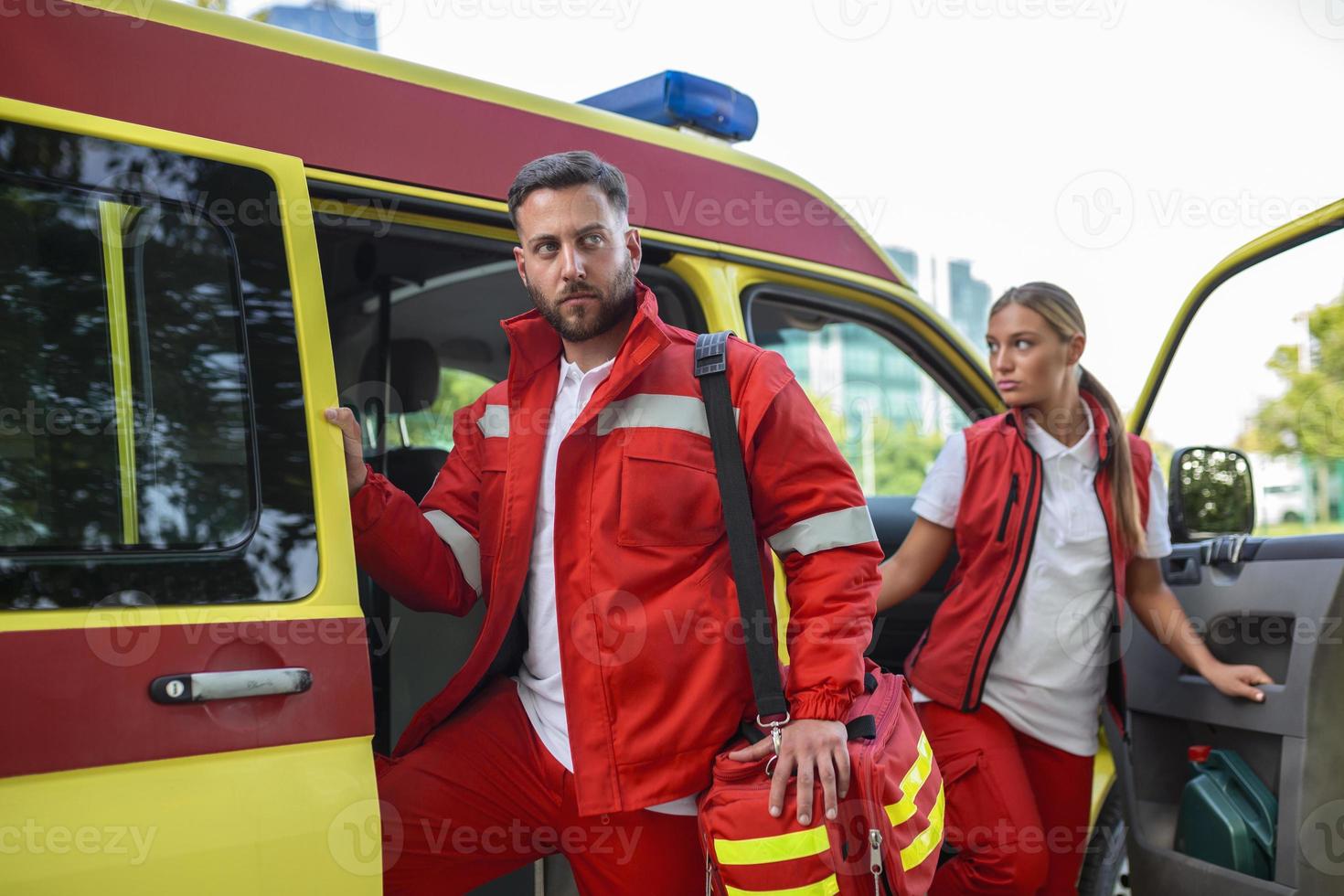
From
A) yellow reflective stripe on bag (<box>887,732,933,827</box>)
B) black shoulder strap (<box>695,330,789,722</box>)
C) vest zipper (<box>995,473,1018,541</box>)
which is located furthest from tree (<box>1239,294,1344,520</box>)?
black shoulder strap (<box>695,330,789,722</box>)

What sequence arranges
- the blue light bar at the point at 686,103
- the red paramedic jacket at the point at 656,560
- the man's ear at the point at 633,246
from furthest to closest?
the blue light bar at the point at 686,103 < the man's ear at the point at 633,246 < the red paramedic jacket at the point at 656,560

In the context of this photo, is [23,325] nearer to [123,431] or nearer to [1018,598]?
[123,431]

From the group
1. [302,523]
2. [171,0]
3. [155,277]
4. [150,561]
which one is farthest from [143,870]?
[171,0]

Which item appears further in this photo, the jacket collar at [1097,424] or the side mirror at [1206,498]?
the side mirror at [1206,498]

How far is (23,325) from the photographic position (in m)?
1.68

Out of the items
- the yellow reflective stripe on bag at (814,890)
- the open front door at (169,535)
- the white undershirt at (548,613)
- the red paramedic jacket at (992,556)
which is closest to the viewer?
the open front door at (169,535)

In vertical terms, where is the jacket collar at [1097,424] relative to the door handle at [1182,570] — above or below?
above

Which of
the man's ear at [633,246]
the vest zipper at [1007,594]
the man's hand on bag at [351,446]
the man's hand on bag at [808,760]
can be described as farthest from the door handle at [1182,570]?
the man's hand on bag at [351,446]

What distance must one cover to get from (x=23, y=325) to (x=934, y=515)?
2.06 meters

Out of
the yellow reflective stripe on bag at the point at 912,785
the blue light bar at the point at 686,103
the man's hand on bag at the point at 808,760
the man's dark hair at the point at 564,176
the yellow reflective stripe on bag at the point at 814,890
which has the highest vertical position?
the blue light bar at the point at 686,103

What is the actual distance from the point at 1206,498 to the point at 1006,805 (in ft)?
3.27

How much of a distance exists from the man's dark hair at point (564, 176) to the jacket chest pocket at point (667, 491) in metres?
0.46

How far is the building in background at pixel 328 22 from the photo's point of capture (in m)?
2.39

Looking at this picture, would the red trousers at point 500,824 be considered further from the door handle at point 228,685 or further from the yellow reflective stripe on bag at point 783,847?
the door handle at point 228,685
